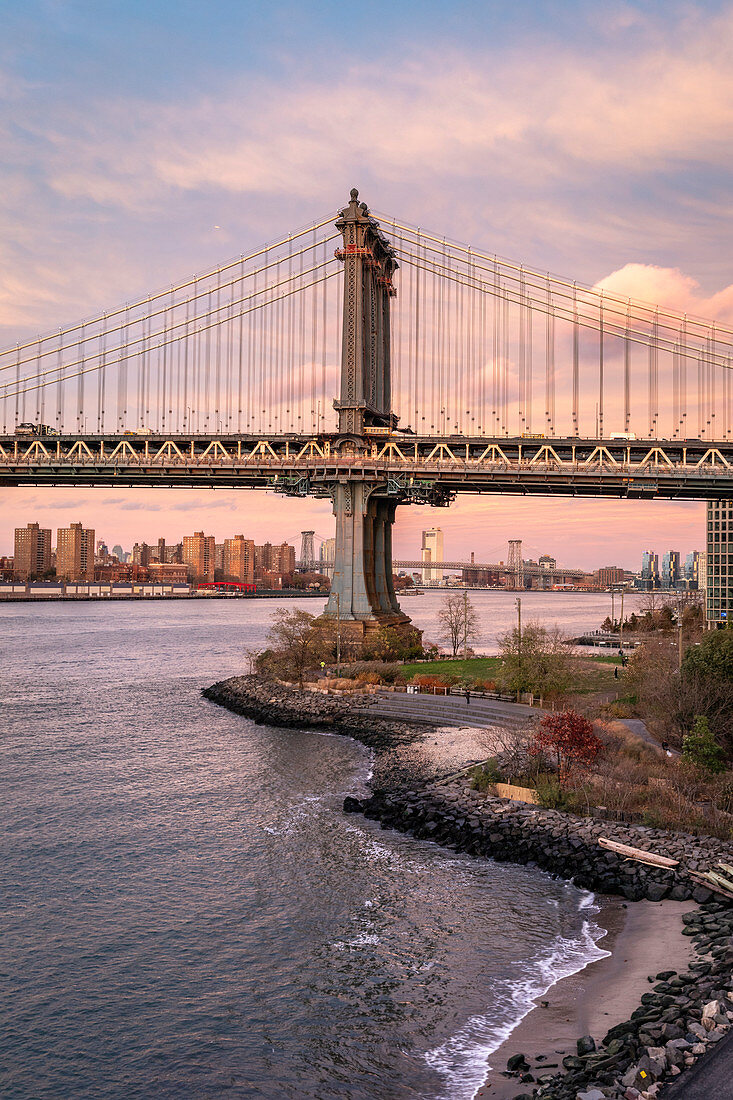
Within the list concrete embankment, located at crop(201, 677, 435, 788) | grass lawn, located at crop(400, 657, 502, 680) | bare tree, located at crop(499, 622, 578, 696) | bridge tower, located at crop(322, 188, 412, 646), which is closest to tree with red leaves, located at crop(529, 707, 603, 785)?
concrete embankment, located at crop(201, 677, 435, 788)

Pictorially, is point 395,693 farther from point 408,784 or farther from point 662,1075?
point 662,1075

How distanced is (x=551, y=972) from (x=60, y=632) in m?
122

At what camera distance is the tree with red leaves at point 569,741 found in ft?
92.9

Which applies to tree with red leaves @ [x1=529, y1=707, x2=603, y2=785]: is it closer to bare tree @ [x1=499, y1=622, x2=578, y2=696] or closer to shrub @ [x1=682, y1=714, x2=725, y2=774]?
shrub @ [x1=682, y1=714, x2=725, y2=774]

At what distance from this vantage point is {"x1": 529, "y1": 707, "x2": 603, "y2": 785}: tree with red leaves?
92.9 feet

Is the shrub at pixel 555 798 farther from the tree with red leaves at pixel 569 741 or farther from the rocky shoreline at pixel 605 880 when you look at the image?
the tree with red leaves at pixel 569 741

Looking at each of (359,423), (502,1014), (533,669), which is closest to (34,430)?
(359,423)

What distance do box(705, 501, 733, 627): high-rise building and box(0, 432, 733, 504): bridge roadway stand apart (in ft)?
139

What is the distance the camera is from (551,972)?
55.1 ft

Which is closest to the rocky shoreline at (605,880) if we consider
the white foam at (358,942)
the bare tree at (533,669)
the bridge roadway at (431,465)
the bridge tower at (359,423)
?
the white foam at (358,942)

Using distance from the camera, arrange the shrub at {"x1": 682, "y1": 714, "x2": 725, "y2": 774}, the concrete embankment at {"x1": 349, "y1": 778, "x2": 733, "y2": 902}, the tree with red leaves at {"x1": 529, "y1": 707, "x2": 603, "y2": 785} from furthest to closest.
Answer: the tree with red leaves at {"x1": 529, "y1": 707, "x2": 603, "y2": 785} < the shrub at {"x1": 682, "y1": 714, "x2": 725, "y2": 774} < the concrete embankment at {"x1": 349, "y1": 778, "x2": 733, "y2": 902}

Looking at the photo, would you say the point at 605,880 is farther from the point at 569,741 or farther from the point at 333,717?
the point at 333,717

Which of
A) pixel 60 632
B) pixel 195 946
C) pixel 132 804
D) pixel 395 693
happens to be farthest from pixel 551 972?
pixel 60 632

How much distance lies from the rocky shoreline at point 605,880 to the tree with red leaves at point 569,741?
2.76 meters
